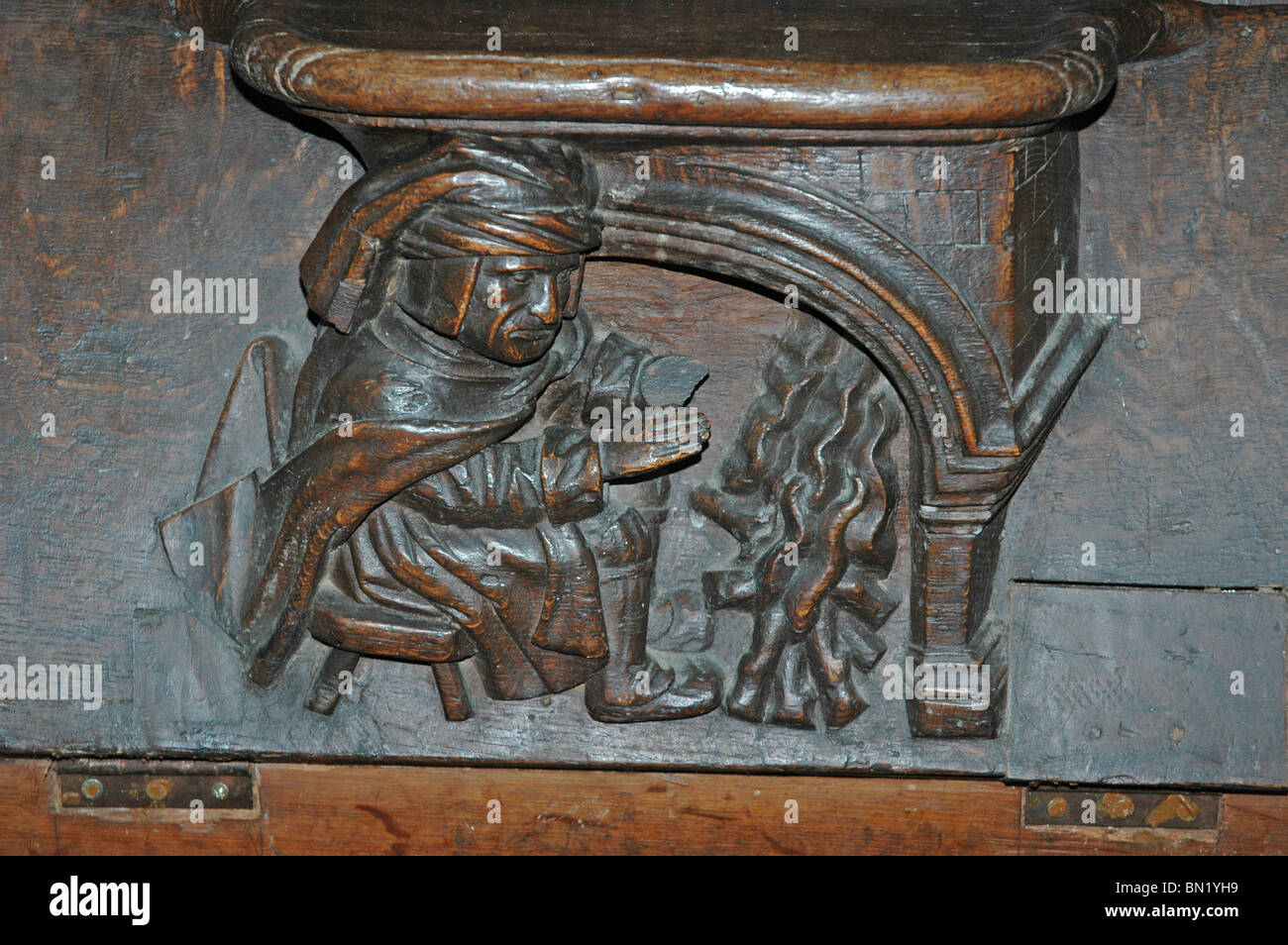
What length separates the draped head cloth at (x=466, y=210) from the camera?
1722 mm

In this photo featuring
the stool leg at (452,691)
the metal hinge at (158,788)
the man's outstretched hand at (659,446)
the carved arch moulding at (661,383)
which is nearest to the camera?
the carved arch moulding at (661,383)

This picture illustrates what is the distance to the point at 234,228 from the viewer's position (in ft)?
6.64

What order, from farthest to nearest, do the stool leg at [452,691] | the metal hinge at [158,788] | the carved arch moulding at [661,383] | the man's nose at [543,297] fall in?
the metal hinge at [158,788] < the stool leg at [452,691] < the man's nose at [543,297] < the carved arch moulding at [661,383]

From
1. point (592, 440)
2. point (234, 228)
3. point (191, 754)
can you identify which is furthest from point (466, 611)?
point (234, 228)

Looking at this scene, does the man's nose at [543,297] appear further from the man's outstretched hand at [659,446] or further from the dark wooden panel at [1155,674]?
the dark wooden panel at [1155,674]

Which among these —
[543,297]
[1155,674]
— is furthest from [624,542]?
[1155,674]

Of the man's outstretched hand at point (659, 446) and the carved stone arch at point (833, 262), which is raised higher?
the carved stone arch at point (833, 262)

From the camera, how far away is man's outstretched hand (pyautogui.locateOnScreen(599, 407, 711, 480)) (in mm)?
1928

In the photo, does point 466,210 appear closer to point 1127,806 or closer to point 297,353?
point 297,353

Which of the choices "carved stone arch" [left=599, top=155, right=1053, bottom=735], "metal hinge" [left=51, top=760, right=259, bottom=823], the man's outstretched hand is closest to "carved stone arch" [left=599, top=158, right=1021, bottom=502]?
"carved stone arch" [left=599, top=155, right=1053, bottom=735]

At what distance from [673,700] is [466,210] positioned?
0.73 meters

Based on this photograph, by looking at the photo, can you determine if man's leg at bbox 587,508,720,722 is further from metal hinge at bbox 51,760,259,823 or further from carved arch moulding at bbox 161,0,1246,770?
metal hinge at bbox 51,760,259,823

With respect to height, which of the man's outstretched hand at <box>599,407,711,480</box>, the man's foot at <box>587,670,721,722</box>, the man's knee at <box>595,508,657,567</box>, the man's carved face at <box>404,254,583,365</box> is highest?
the man's carved face at <box>404,254,583,365</box>

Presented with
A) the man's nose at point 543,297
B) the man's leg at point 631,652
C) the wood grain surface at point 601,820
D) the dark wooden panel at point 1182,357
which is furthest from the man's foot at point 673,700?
the man's nose at point 543,297
